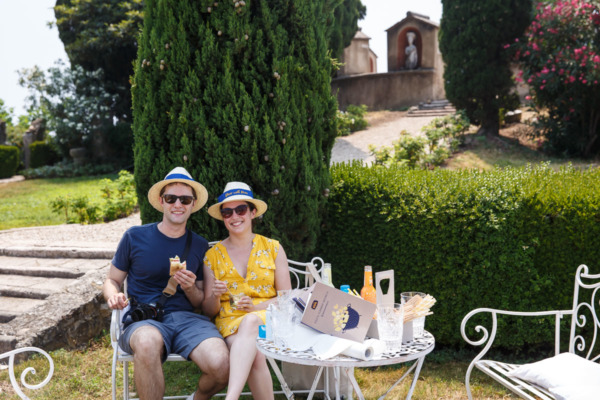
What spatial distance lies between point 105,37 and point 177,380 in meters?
14.6

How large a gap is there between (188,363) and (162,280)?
1.38 m

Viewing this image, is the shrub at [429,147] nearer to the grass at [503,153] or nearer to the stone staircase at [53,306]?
the grass at [503,153]

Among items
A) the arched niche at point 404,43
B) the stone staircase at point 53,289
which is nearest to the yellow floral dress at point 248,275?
the stone staircase at point 53,289

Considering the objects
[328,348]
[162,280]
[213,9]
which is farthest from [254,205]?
[213,9]

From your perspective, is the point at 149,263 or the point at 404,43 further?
the point at 404,43

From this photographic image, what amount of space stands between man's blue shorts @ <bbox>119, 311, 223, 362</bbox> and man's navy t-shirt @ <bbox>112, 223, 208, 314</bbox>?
0.51 ft

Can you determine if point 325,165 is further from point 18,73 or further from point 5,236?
point 18,73

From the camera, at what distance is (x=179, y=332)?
3.00 metres

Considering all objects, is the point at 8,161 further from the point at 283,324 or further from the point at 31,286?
the point at 283,324

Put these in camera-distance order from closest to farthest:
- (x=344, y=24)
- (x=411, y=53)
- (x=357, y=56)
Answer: (x=344, y=24), (x=411, y=53), (x=357, y=56)

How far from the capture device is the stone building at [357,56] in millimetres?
21891

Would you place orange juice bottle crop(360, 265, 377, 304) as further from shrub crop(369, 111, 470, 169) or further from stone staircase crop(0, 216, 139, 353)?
shrub crop(369, 111, 470, 169)

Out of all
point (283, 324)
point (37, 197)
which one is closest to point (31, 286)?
point (283, 324)

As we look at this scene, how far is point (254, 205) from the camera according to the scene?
348 centimetres
